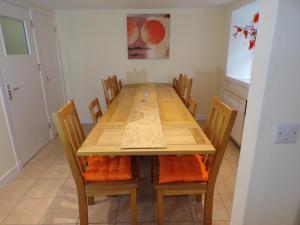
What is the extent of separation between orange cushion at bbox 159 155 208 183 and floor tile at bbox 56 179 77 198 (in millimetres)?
1027

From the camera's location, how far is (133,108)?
2.14 metres

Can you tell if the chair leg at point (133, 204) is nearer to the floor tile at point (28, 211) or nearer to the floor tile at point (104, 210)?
the floor tile at point (104, 210)

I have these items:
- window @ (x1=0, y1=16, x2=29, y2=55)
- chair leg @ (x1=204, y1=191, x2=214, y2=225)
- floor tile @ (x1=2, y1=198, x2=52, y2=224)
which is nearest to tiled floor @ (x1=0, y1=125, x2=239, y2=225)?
floor tile @ (x1=2, y1=198, x2=52, y2=224)

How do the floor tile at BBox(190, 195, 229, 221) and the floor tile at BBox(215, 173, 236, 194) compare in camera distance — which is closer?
the floor tile at BBox(190, 195, 229, 221)

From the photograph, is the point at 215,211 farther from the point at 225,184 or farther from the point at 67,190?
the point at 67,190

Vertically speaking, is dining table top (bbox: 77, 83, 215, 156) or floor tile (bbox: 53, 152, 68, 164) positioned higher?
dining table top (bbox: 77, 83, 215, 156)

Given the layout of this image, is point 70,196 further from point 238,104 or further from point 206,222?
point 238,104

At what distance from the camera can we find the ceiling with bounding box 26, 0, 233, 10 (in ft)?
9.31

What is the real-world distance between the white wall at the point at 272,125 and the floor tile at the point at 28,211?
1.59 m

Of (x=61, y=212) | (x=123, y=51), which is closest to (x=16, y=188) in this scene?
(x=61, y=212)

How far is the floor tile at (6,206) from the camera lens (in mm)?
1779

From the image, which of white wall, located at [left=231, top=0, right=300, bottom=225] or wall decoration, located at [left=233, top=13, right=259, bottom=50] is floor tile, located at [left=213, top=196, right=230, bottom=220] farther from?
wall decoration, located at [left=233, top=13, right=259, bottom=50]

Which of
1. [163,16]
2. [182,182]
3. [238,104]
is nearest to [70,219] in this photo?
[182,182]

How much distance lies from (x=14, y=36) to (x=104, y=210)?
2.23 meters
